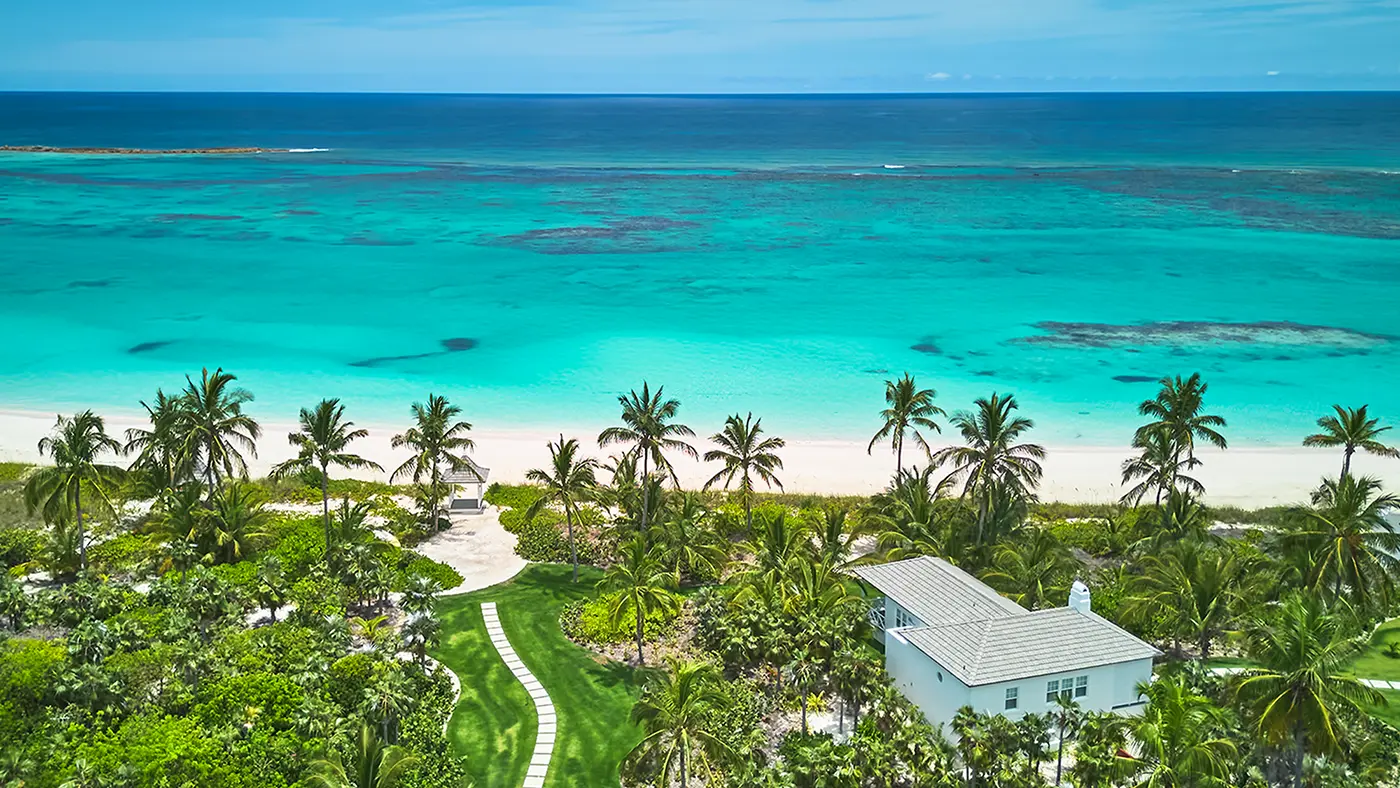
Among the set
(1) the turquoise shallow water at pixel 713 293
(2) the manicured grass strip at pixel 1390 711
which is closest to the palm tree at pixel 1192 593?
(2) the manicured grass strip at pixel 1390 711

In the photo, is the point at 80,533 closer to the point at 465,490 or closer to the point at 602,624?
the point at 465,490

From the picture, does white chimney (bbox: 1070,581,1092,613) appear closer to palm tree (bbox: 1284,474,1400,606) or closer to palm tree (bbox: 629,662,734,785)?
palm tree (bbox: 1284,474,1400,606)

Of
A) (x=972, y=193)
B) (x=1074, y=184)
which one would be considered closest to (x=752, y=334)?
(x=972, y=193)

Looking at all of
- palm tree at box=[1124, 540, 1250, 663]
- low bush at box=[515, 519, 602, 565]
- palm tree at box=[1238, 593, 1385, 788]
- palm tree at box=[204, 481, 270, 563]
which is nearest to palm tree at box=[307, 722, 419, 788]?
palm tree at box=[204, 481, 270, 563]

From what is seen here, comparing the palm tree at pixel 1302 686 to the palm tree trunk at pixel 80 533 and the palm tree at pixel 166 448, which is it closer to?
the palm tree at pixel 166 448

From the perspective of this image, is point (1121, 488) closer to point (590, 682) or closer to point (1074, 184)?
point (590, 682)

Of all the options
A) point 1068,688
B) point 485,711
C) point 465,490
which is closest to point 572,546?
point 465,490
